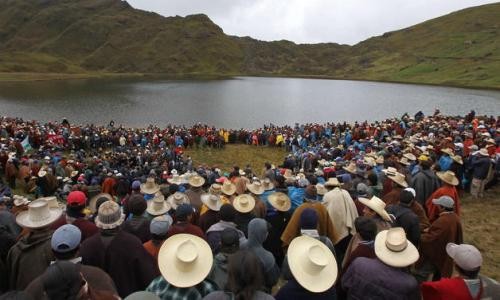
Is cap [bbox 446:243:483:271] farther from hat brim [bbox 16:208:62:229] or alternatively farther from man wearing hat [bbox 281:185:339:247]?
hat brim [bbox 16:208:62:229]

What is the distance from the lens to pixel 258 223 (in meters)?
5.21

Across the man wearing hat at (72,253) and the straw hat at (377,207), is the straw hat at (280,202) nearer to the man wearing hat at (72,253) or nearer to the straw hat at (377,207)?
the straw hat at (377,207)

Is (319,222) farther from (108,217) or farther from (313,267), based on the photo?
(108,217)

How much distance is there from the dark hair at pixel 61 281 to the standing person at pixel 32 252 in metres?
2.08

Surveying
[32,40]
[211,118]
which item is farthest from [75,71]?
[211,118]

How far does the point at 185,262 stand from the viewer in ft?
13.3

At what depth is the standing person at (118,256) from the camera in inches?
201

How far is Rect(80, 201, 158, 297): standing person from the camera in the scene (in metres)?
5.10

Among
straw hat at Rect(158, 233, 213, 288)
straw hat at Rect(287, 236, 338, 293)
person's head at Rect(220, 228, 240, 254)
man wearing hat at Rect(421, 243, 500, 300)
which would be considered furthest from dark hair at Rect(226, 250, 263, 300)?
man wearing hat at Rect(421, 243, 500, 300)

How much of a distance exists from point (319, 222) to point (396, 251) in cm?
264

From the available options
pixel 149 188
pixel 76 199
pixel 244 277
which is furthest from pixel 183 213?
pixel 149 188

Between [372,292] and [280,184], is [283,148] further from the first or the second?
[372,292]

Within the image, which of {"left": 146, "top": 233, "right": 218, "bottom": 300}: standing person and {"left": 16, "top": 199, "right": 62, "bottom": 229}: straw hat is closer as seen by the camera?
{"left": 146, "top": 233, "right": 218, "bottom": 300}: standing person

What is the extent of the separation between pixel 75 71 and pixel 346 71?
125 m
